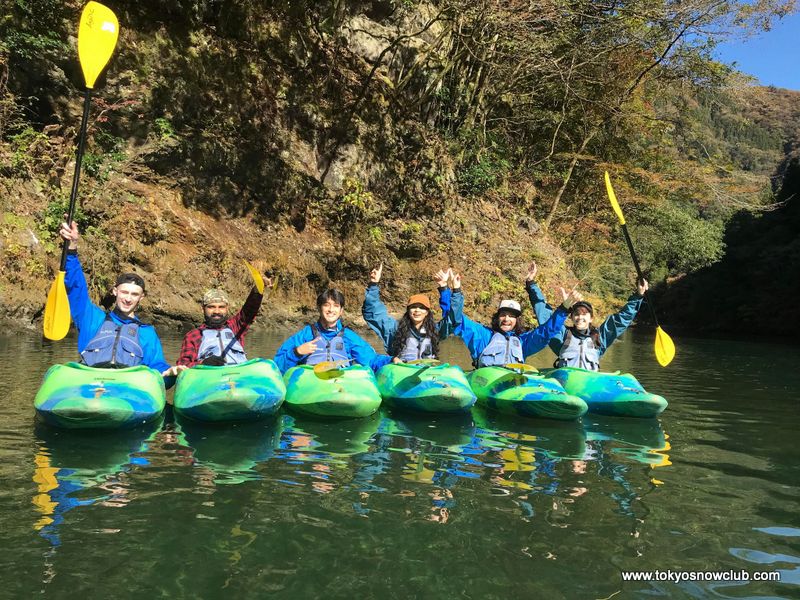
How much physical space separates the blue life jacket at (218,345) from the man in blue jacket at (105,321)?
17.0 inches

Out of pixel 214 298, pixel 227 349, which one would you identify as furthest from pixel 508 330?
pixel 214 298

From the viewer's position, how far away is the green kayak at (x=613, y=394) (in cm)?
481

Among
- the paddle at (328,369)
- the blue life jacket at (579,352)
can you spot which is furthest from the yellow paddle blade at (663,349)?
the paddle at (328,369)

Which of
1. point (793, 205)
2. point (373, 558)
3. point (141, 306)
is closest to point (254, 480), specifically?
point (373, 558)

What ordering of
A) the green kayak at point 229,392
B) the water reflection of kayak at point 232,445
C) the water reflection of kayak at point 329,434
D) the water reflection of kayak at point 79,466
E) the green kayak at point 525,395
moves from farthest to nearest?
the green kayak at point 525,395, the green kayak at point 229,392, the water reflection of kayak at point 329,434, the water reflection of kayak at point 232,445, the water reflection of kayak at point 79,466

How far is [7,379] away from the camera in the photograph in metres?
5.47

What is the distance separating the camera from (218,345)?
15.8 ft

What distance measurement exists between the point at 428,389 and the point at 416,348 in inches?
34.8

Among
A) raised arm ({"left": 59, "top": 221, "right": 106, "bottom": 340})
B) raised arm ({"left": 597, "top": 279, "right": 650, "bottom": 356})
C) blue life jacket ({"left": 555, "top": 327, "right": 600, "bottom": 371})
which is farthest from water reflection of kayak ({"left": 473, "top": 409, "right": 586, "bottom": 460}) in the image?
raised arm ({"left": 59, "top": 221, "right": 106, "bottom": 340})

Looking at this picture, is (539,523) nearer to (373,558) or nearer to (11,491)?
(373,558)

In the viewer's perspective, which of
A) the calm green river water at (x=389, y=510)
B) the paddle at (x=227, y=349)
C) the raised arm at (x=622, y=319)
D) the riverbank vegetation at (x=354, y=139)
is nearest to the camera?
the calm green river water at (x=389, y=510)

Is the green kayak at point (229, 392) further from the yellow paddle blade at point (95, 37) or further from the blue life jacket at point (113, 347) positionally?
the yellow paddle blade at point (95, 37)

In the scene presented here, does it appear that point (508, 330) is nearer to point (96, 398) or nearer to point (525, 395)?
point (525, 395)

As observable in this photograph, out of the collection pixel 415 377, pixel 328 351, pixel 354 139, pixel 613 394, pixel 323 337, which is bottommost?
pixel 613 394
